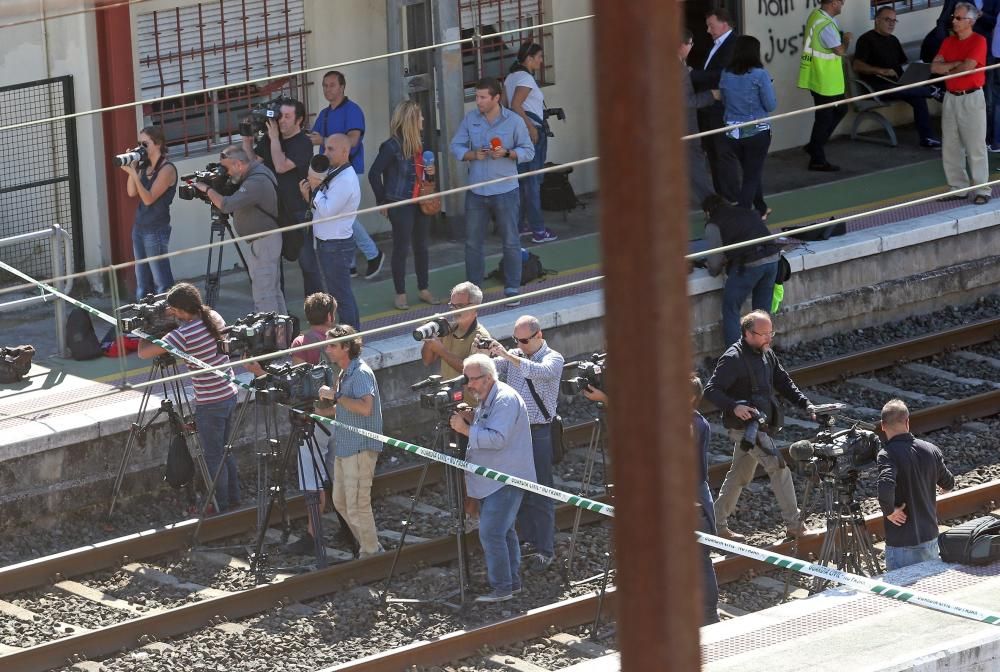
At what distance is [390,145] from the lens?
43.5 feet

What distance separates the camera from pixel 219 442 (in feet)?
37.9

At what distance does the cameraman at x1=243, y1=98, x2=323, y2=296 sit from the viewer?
12.5 metres

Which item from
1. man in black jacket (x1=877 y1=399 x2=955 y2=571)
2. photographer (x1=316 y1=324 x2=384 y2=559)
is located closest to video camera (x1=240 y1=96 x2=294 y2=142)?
photographer (x1=316 y1=324 x2=384 y2=559)

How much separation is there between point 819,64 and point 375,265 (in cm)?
760

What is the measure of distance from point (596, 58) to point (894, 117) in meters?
18.4

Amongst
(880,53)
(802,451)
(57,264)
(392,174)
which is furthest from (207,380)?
(880,53)

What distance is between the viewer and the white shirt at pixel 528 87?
15.3m

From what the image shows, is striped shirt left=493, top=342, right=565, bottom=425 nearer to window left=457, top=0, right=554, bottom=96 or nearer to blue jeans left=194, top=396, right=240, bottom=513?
blue jeans left=194, top=396, right=240, bottom=513

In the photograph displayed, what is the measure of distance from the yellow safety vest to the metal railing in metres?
7.97

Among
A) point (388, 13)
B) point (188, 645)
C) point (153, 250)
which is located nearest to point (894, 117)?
point (388, 13)

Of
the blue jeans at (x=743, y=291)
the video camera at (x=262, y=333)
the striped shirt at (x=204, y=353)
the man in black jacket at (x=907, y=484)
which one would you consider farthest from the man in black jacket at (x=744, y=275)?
the man in black jacket at (x=907, y=484)

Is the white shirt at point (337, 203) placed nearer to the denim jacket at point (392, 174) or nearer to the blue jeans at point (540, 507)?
the denim jacket at point (392, 174)

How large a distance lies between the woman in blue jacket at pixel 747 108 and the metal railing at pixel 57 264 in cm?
591

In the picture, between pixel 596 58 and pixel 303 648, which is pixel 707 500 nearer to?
pixel 303 648
